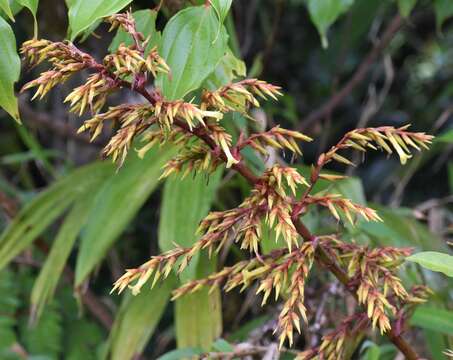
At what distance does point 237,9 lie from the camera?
1627 millimetres

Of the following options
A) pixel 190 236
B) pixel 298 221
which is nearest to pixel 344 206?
pixel 298 221

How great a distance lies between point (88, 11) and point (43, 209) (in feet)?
2.21

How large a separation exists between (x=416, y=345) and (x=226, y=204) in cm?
40

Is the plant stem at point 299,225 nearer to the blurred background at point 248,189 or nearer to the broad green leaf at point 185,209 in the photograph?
the blurred background at point 248,189

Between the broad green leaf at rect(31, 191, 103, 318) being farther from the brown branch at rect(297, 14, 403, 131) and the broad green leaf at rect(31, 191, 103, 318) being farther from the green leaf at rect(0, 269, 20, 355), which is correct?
the brown branch at rect(297, 14, 403, 131)

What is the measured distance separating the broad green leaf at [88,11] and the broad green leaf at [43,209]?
60 centimetres

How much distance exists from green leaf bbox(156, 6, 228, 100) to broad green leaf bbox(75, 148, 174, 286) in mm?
451

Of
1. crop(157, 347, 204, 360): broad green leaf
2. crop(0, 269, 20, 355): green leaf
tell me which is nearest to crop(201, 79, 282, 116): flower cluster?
crop(157, 347, 204, 360): broad green leaf

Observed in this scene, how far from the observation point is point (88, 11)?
563 millimetres

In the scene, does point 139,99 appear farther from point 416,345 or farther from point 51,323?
point 416,345

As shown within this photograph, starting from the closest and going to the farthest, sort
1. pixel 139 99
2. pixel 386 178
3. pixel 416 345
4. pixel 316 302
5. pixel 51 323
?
pixel 316 302 < pixel 416 345 < pixel 51 323 < pixel 139 99 < pixel 386 178

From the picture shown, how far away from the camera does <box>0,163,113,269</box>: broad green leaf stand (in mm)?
1118

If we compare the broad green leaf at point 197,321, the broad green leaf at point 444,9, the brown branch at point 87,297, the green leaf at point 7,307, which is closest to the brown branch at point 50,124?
the brown branch at point 87,297

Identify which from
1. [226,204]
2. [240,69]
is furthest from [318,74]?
[240,69]
